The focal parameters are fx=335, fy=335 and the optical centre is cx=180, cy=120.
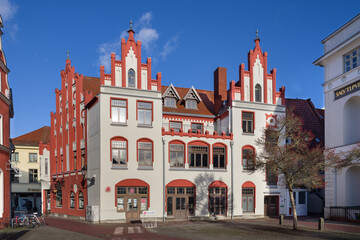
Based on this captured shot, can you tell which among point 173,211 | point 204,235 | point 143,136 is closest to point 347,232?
point 204,235

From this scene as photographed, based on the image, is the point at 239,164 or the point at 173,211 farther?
the point at 239,164

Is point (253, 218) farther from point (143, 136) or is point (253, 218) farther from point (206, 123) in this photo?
point (143, 136)

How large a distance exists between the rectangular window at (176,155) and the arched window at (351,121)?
13964 millimetres

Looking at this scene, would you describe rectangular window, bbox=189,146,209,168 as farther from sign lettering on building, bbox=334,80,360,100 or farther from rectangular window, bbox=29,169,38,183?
rectangular window, bbox=29,169,38,183

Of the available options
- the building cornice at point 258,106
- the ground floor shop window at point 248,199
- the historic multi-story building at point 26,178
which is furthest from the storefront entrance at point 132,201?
the historic multi-story building at point 26,178

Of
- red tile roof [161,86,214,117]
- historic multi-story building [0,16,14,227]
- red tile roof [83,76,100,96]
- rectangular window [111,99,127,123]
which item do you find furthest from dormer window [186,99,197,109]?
historic multi-story building [0,16,14,227]

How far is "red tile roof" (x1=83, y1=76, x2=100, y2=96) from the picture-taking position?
108ft

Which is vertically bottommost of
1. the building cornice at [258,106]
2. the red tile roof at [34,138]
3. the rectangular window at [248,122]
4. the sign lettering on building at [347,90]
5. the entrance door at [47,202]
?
Answer: the entrance door at [47,202]

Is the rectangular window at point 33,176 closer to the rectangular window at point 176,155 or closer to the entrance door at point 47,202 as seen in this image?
the entrance door at point 47,202

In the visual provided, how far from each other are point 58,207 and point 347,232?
28.3m

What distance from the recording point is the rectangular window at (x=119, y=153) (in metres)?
27.9

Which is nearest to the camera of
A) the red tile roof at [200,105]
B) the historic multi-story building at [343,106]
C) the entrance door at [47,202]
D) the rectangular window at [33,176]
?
the historic multi-story building at [343,106]

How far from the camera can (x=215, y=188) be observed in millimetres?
30766

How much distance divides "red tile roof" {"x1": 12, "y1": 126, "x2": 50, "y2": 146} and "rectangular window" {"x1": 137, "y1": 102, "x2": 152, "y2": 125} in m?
28.7
